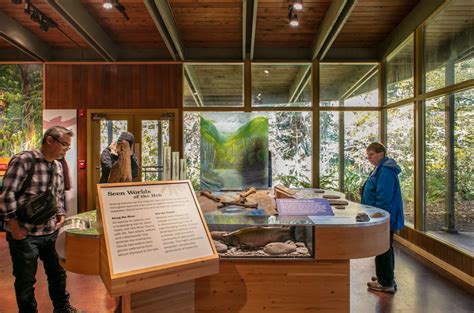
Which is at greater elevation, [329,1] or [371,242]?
[329,1]

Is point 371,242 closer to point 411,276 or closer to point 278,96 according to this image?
point 411,276

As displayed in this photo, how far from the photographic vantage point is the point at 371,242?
87.4 inches

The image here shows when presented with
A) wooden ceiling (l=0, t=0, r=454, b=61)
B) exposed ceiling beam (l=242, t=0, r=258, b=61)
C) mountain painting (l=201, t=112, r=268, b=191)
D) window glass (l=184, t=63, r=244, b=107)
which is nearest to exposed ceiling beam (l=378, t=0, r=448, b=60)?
wooden ceiling (l=0, t=0, r=454, b=61)

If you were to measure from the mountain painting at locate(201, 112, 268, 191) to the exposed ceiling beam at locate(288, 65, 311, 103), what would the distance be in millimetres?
659

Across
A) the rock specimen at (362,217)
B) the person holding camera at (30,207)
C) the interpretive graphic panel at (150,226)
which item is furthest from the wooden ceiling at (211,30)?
the interpretive graphic panel at (150,226)

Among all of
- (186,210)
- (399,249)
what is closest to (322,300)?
(186,210)

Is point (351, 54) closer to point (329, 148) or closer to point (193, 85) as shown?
point (329, 148)

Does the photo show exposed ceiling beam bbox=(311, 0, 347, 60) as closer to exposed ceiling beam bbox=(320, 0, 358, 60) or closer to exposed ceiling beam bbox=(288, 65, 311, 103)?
exposed ceiling beam bbox=(320, 0, 358, 60)

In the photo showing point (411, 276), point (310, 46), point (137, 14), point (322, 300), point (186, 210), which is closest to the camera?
point (186, 210)

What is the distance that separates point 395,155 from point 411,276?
2.48 metres

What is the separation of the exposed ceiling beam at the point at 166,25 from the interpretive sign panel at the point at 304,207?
313cm

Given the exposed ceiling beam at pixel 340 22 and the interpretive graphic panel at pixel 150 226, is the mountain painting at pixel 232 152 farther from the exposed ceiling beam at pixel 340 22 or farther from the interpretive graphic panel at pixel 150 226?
the interpretive graphic panel at pixel 150 226

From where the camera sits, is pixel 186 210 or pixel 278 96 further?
pixel 278 96

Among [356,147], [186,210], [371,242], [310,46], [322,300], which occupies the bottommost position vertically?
[322,300]
